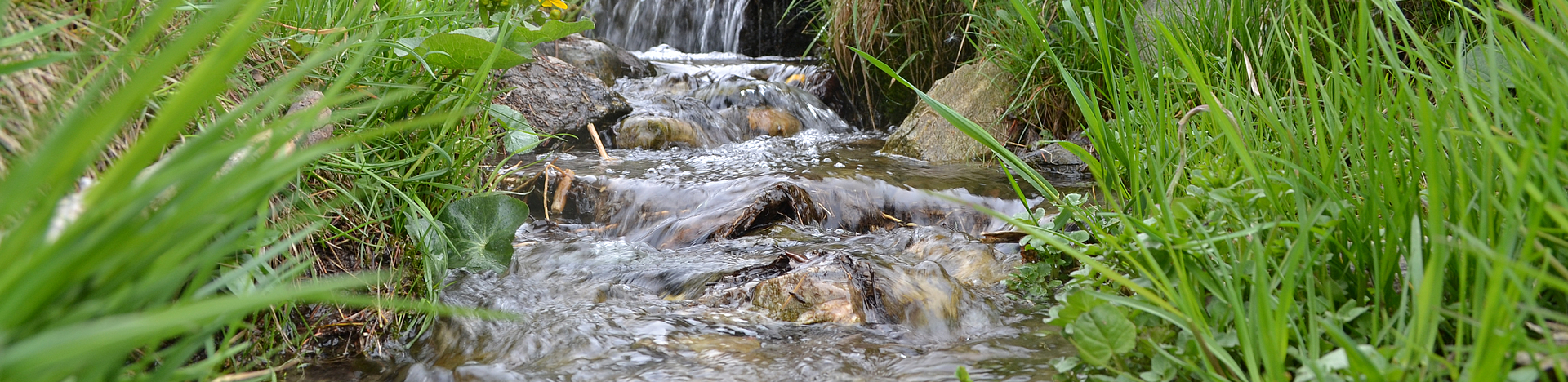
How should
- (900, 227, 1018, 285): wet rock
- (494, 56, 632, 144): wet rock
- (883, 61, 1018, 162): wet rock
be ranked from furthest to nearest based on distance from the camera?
(494, 56, 632, 144): wet rock
(883, 61, 1018, 162): wet rock
(900, 227, 1018, 285): wet rock

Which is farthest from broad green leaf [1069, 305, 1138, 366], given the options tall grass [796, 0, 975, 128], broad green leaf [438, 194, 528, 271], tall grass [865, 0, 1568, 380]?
tall grass [796, 0, 975, 128]

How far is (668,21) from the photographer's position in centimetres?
1083

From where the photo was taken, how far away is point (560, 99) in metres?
5.71

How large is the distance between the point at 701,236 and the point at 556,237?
547 millimetres

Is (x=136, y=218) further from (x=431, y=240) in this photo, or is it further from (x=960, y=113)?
(x=960, y=113)

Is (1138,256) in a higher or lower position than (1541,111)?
lower

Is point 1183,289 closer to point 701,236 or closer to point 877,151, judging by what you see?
point 701,236

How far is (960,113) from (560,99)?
2.66 m

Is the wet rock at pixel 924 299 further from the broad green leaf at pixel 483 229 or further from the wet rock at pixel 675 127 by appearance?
the wet rock at pixel 675 127

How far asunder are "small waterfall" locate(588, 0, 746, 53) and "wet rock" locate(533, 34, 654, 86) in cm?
232

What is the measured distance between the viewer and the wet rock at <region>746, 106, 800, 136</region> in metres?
6.16

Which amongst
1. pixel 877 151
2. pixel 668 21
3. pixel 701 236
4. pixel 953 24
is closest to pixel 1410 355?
pixel 701 236

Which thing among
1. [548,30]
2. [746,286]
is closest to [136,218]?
[548,30]

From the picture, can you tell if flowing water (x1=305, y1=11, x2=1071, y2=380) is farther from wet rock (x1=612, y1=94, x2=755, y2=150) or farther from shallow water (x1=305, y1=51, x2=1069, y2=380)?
wet rock (x1=612, y1=94, x2=755, y2=150)
